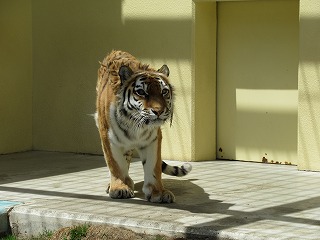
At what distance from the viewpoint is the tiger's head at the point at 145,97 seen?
22.9ft

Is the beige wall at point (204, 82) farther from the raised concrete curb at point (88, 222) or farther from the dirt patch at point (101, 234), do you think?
the dirt patch at point (101, 234)

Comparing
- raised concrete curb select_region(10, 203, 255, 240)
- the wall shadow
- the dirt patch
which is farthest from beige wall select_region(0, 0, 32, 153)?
the dirt patch

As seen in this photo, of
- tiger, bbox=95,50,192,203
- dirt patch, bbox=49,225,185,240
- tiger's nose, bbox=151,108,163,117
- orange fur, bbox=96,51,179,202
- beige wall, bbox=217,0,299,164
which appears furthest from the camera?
beige wall, bbox=217,0,299,164

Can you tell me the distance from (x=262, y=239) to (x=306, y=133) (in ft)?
9.60

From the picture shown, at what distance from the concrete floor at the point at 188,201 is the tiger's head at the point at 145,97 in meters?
0.73

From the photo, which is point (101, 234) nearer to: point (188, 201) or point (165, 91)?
point (188, 201)

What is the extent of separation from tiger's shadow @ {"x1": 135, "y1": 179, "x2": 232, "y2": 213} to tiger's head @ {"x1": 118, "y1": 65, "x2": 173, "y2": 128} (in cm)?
72

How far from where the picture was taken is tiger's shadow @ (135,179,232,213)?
7.02 m

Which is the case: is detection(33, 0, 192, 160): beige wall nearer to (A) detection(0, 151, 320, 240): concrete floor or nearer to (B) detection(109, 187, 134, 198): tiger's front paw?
(A) detection(0, 151, 320, 240): concrete floor

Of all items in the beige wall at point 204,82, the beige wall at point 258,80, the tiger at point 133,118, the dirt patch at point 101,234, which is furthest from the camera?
the beige wall at point 204,82

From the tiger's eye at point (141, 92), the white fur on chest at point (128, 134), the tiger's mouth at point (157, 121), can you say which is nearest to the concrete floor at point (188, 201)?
the white fur on chest at point (128, 134)

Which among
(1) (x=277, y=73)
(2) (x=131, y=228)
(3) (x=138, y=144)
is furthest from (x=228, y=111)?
(2) (x=131, y=228)

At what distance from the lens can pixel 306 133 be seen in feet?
28.5

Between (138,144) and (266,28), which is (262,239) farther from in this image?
(266,28)
